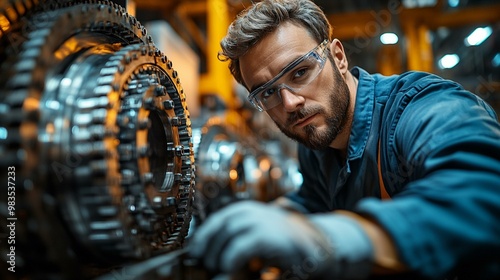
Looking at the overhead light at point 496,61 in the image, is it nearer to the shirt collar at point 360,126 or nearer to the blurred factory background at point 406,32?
the blurred factory background at point 406,32

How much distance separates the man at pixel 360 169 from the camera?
54 centimetres

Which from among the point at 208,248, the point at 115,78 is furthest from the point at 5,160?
the point at 208,248

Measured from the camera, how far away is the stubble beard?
115cm

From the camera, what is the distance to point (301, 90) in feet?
3.67

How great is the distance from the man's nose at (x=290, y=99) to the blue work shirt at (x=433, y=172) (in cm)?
18

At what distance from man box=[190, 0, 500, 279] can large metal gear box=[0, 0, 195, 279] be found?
0.15 m

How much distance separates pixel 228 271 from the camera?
1.70ft

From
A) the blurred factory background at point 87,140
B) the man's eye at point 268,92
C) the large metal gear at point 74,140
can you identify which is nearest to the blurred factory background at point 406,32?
the man's eye at point 268,92

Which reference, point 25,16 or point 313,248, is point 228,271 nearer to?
point 313,248

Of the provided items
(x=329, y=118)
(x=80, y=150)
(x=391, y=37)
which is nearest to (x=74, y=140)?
(x=80, y=150)

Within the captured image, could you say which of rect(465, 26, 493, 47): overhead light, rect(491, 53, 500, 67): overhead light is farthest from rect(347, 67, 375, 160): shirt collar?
rect(491, 53, 500, 67): overhead light

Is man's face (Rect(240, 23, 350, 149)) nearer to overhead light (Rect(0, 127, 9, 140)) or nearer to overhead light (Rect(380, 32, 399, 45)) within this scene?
overhead light (Rect(0, 127, 9, 140))

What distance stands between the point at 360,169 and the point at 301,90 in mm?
296

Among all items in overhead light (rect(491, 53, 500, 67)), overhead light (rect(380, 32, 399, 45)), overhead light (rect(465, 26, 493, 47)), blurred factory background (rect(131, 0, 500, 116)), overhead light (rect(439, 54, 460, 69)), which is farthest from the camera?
overhead light (rect(439, 54, 460, 69))
